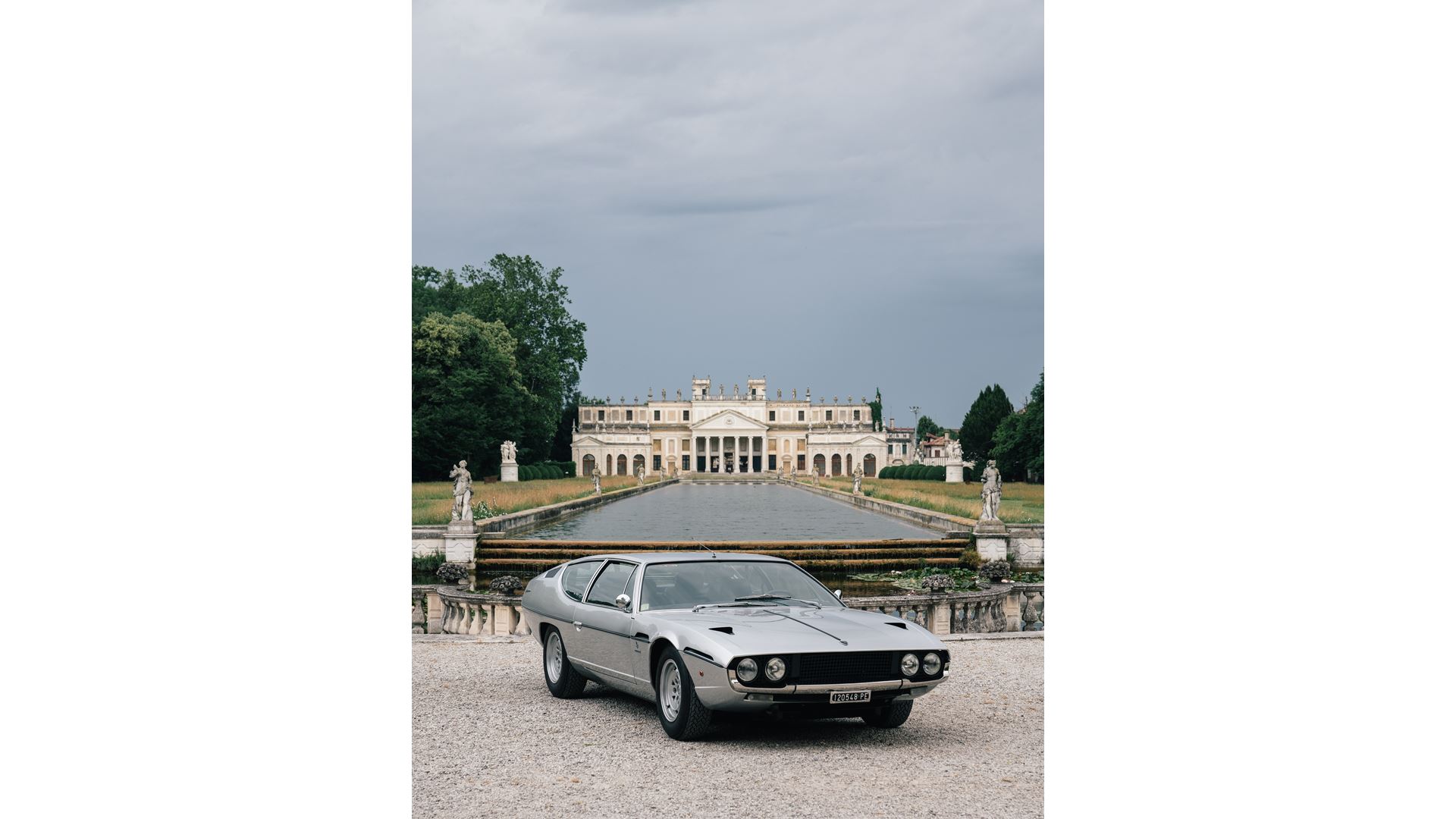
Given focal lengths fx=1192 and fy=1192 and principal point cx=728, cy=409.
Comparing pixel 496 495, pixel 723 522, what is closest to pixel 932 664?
pixel 496 495

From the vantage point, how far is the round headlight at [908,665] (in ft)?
21.9

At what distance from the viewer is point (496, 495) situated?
92.8 feet

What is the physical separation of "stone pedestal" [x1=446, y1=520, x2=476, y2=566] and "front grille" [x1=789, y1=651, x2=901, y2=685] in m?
14.8

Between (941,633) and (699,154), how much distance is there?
1905 centimetres

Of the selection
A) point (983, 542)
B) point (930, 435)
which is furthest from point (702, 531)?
point (930, 435)

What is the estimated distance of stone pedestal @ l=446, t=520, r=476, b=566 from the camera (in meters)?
20.6

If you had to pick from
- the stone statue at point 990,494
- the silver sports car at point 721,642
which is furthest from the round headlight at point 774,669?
the stone statue at point 990,494

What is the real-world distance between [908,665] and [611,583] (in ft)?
7.61

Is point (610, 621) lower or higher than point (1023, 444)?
lower

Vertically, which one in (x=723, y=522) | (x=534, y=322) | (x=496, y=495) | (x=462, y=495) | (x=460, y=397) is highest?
(x=534, y=322)

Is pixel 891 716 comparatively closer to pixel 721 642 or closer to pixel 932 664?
pixel 932 664

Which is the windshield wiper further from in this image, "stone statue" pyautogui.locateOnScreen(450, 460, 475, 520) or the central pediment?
the central pediment

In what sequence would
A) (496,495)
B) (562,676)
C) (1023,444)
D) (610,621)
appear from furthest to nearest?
(1023,444) → (496,495) → (562,676) → (610,621)
